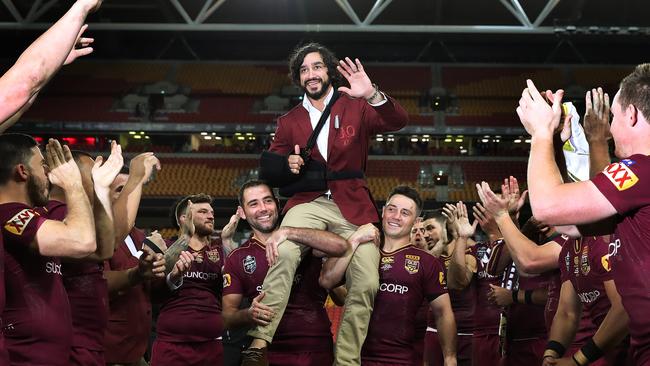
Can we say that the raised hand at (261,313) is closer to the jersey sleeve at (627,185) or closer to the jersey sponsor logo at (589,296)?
the jersey sponsor logo at (589,296)

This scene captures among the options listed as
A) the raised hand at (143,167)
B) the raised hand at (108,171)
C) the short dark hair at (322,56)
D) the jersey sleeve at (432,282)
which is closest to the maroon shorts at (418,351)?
the jersey sleeve at (432,282)

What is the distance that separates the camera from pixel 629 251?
336 centimetres

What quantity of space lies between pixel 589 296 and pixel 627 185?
200 cm

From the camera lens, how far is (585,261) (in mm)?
5000

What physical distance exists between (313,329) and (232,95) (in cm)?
2702

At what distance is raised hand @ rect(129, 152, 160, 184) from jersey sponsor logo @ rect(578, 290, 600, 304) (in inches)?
128

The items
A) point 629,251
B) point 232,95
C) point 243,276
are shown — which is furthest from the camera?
point 232,95

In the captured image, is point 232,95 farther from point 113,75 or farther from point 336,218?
point 336,218

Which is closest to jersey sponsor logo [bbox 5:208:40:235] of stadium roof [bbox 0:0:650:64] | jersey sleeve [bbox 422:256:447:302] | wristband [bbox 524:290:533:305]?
jersey sleeve [bbox 422:256:447:302]

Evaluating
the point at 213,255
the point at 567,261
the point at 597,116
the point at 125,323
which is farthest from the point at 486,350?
the point at 597,116

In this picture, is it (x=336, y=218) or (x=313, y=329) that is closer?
(x=336, y=218)

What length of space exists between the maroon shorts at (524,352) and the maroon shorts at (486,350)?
49.2 inches

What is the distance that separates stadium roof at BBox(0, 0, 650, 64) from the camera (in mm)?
25578

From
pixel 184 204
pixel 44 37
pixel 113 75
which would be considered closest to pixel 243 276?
pixel 184 204
